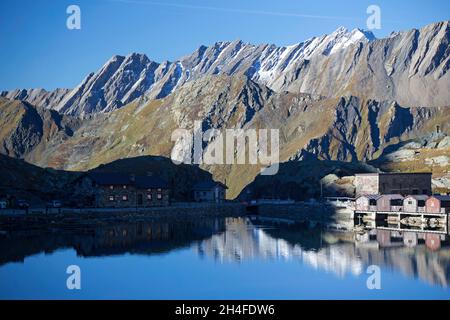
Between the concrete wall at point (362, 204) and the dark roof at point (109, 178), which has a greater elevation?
the dark roof at point (109, 178)

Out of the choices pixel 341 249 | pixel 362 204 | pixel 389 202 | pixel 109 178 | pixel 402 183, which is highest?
pixel 109 178

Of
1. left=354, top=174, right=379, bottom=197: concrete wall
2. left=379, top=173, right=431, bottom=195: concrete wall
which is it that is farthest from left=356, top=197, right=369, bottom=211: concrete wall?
left=379, top=173, right=431, bottom=195: concrete wall

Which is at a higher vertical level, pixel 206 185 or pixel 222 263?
pixel 206 185

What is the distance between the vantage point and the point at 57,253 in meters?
82.2

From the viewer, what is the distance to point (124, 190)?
127m

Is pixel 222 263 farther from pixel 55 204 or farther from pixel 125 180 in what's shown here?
pixel 125 180

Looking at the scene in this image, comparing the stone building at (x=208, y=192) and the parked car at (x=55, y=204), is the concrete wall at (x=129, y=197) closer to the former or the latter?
the parked car at (x=55, y=204)

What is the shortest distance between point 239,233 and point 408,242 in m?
27.6

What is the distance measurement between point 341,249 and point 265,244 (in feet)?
37.1

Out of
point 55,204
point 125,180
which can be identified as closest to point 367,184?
point 125,180

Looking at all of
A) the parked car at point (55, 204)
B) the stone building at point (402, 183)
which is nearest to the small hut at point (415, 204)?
the stone building at point (402, 183)

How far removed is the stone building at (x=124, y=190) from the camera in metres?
124

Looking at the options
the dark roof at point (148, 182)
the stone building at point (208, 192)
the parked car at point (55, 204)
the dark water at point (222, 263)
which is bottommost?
the dark water at point (222, 263)

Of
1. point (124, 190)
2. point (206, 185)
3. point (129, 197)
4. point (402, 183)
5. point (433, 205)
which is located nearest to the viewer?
point (433, 205)
